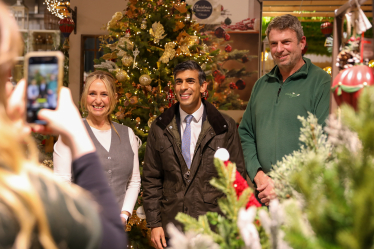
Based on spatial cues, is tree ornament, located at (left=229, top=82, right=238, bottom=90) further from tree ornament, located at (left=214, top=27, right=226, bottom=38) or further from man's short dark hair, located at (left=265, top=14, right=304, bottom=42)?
man's short dark hair, located at (left=265, top=14, right=304, bottom=42)

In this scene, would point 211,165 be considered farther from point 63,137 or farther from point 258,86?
point 63,137

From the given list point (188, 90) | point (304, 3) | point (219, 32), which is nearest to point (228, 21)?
point (219, 32)

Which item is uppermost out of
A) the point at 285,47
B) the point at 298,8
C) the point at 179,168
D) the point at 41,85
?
the point at 298,8

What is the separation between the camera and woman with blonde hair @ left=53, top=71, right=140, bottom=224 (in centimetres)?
210

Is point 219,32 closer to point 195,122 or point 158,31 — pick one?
point 158,31

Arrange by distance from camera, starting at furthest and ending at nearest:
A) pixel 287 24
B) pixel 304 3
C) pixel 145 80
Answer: pixel 304 3 → pixel 145 80 → pixel 287 24

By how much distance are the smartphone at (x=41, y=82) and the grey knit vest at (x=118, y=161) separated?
1.39 m

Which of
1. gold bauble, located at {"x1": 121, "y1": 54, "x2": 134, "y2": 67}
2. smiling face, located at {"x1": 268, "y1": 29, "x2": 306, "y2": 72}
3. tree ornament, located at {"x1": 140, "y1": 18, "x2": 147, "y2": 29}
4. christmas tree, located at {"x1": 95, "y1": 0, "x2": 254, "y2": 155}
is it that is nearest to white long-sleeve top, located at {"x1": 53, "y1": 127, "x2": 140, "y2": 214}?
christmas tree, located at {"x1": 95, "y1": 0, "x2": 254, "y2": 155}

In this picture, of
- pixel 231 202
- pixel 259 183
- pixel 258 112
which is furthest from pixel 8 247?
pixel 258 112

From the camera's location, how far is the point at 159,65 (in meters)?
3.29

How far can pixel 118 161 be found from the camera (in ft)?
6.91

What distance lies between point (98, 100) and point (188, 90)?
61cm

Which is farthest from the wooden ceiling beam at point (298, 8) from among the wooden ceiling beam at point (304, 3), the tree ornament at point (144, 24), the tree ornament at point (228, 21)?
the tree ornament at point (144, 24)

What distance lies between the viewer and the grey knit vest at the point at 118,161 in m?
2.08
